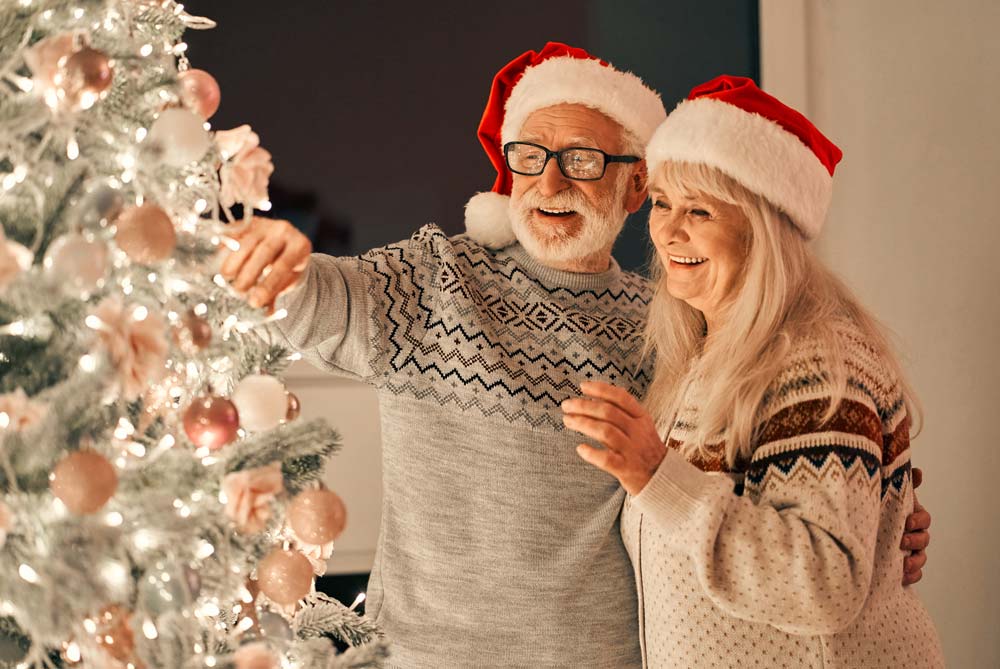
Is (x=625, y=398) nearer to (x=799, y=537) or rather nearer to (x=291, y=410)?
(x=799, y=537)

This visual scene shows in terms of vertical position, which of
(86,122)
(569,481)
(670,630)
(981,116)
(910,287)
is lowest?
(670,630)

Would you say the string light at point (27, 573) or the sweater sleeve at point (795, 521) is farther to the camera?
the sweater sleeve at point (795, 521)

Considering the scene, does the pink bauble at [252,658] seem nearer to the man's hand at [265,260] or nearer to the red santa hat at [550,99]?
the man's hand at [265,260]

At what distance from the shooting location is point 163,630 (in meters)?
0.87

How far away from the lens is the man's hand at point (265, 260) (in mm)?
1048

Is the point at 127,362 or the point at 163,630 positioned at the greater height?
the point at 127,362

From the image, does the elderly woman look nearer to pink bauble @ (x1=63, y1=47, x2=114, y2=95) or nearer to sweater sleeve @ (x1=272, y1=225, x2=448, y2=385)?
sweater sleeve @ (x1=272, y1=225, x2=448, y2=385)

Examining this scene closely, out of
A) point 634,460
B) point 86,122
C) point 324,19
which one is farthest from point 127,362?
point 324,19

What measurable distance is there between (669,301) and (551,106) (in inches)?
17.8

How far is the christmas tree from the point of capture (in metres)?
0.79

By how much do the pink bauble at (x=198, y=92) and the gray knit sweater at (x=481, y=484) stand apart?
57 centimetres

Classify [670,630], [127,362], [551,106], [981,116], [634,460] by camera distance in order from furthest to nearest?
[981,116], [551,106], [670,630], [634,460], [127,362]

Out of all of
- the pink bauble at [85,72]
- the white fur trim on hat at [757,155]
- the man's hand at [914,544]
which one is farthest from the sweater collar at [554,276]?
the pink bauble at [85,72]

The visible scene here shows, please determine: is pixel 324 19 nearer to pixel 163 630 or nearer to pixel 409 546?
pixel 409 546
